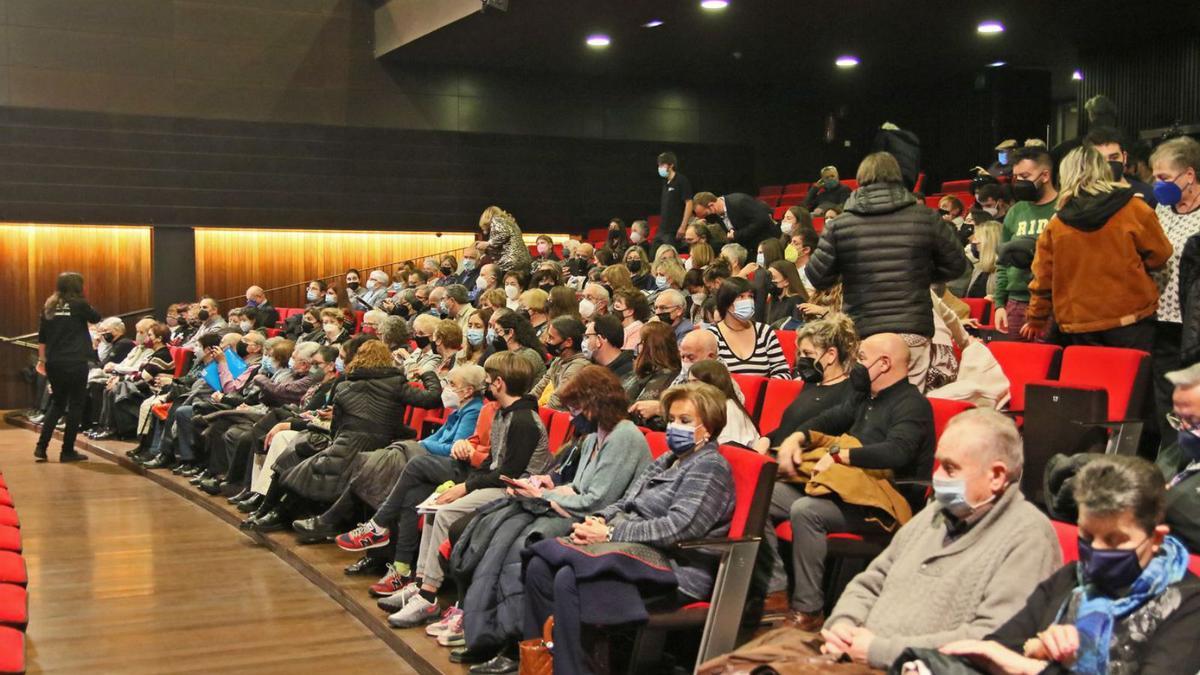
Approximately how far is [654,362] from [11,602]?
250cm

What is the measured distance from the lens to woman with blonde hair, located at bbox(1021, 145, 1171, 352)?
4.13 m

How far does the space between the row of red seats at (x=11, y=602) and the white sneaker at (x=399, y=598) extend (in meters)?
1.35

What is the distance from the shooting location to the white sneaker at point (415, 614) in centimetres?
480

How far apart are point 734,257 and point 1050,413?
3.81 metres

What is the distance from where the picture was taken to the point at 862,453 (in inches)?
147

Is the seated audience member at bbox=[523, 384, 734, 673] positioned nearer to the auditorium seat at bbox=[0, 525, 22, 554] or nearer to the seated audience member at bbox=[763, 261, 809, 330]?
the auditorium seat at bbox=[0, 525, 22, 554]

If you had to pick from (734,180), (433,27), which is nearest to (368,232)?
(433,27)

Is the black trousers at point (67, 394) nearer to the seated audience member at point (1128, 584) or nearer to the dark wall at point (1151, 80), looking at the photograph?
the seated audience member at point (1128, 584)

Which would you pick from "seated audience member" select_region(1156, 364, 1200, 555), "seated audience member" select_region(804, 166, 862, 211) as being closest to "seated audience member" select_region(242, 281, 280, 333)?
"seated audience member" select_region(804, 166, 862, 211)

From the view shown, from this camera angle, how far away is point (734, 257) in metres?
7.54

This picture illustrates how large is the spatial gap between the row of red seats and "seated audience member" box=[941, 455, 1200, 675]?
2.36 meters

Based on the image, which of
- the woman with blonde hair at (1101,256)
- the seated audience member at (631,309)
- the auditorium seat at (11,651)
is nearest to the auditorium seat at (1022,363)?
the woman with blonde hair at (1101,256)

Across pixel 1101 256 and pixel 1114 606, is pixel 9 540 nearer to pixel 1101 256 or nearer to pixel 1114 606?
pixel 1114 606

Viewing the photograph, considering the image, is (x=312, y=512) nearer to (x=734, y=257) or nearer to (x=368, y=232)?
(x=734, y=257)
